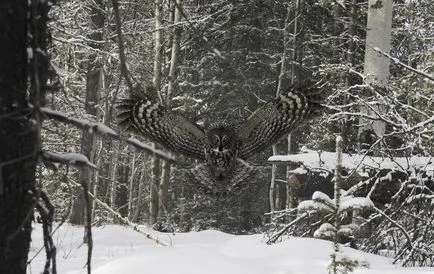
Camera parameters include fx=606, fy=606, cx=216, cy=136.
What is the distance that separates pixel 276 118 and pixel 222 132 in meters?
0.35


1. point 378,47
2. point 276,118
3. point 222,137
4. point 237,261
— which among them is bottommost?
point 237,261

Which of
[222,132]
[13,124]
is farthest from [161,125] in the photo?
[13,124]

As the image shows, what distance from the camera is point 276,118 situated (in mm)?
3133

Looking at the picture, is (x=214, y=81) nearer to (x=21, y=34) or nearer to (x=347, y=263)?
(x=347, y=263)

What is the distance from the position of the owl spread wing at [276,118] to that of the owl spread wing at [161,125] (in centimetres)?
27

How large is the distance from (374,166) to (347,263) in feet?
11.1

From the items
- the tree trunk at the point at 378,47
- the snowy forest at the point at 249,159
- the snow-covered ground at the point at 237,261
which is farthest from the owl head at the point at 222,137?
the tree trunk at the point at 378,47

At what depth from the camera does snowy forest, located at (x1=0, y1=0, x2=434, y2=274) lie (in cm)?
179

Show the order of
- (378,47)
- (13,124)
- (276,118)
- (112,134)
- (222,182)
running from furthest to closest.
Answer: (378,47) → (276,118) → (222,182) → (13,124) → (112,134)

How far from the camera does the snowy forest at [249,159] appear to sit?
179cm

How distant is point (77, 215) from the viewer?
14008mm

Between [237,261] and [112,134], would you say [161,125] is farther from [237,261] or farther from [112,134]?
[237,261]

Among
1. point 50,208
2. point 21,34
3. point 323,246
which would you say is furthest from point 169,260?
point 21,34

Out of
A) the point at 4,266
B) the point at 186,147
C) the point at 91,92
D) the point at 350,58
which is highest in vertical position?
the point at 350,58
